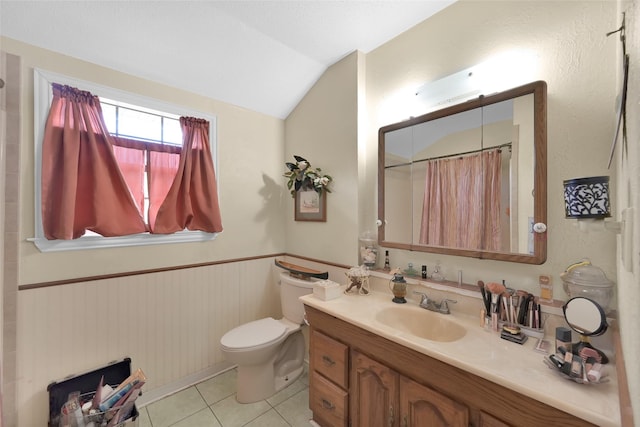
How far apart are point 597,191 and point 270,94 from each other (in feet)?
7.24

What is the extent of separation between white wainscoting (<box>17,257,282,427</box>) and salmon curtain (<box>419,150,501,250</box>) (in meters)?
1.59

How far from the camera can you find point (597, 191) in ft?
2.54

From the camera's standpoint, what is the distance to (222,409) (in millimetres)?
1729

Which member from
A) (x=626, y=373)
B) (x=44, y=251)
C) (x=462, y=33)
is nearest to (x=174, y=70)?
(x=44, y=251)

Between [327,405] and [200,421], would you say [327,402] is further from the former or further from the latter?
[200,421]

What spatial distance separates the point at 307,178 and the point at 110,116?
147 cm

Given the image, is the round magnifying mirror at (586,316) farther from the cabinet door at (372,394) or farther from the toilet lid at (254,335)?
the toilet lid at (254,335)

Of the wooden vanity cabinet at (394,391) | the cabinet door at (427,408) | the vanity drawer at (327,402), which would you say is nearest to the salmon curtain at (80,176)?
the wooden vanity cabinet at (394,391)

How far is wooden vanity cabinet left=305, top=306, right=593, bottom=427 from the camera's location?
2.75 ft

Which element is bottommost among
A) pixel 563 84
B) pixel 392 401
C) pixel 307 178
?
pixel 392 401

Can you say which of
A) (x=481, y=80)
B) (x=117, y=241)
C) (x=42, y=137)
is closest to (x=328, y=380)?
(x=117, y=241)

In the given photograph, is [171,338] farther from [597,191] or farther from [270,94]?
[597,191]

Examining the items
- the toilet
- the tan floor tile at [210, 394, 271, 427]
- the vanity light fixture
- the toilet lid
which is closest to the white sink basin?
the toilet

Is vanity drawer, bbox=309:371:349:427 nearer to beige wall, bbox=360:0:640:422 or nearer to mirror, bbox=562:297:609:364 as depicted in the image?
beige wall, bbox=360:0:640:422
